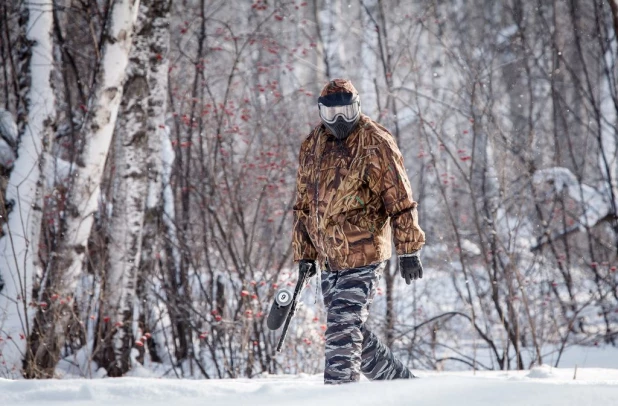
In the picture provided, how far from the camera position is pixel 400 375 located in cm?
313

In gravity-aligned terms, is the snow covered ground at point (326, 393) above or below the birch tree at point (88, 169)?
below

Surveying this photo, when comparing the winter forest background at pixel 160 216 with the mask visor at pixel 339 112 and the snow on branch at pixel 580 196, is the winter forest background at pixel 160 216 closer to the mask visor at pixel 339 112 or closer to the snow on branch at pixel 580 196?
the snow on branch at pixel 580 196

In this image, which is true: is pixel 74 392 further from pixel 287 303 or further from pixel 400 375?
pixel 400 375

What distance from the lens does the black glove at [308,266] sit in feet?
11.0

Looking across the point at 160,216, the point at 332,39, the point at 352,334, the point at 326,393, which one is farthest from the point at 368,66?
the point at 326,393

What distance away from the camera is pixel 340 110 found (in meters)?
3.05

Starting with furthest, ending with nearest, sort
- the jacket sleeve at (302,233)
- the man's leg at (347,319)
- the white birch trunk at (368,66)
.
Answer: the white birch trunk at (368,66)
the jacket sleeve at (302,233)
the man's leg at (347,319)

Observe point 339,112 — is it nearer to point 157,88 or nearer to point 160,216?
point 157,88

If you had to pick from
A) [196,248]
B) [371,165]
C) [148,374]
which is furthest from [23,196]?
[371,165]

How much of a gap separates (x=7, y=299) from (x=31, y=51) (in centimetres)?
193

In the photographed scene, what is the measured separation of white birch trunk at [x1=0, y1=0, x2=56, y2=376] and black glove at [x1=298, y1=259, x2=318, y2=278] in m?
2.42

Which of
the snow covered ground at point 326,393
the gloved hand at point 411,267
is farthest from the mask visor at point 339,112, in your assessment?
the snow covered ground at point 326,393

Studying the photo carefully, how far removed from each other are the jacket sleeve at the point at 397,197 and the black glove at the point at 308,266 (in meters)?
0.55

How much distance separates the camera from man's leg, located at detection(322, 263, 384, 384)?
2.92 meters
